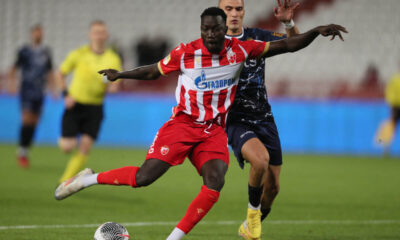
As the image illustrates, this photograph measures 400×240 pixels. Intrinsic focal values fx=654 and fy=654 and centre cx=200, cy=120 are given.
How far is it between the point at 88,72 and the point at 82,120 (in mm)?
762

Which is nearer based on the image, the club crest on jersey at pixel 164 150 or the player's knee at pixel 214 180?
the player's knee at pixel 214 180

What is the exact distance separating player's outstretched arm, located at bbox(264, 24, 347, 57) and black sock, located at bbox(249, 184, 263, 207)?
4.29 feet

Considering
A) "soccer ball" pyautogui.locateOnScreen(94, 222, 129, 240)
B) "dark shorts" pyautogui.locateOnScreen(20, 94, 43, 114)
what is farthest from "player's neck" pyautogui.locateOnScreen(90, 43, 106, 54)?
"soccer ball" pyautogui.locateOnScreen(94, 222, 129, 240)

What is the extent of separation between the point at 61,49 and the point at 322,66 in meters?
8.78

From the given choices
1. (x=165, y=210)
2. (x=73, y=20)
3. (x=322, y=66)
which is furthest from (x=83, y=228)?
(x=73, y=20)

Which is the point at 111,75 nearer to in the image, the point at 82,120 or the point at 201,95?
the point at 201,95

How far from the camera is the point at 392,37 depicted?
2069 centimetres

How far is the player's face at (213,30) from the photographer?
17.5 ft

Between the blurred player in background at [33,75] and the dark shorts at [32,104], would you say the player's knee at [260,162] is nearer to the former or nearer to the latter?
the blurred player in background at [33,75]

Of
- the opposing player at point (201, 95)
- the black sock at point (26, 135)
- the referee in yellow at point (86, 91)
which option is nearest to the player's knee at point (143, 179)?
the opposing player at point (201, 95)

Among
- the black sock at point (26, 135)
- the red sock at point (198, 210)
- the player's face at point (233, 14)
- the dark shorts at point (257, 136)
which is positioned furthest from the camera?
the black sock at point (26, 135)

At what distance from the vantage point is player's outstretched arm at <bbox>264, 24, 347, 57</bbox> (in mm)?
5316

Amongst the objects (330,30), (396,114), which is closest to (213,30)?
(330,30)

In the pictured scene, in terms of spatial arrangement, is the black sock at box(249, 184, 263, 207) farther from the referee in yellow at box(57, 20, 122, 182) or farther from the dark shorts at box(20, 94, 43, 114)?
the dark shorts at box(20, 94, 43, 114)
